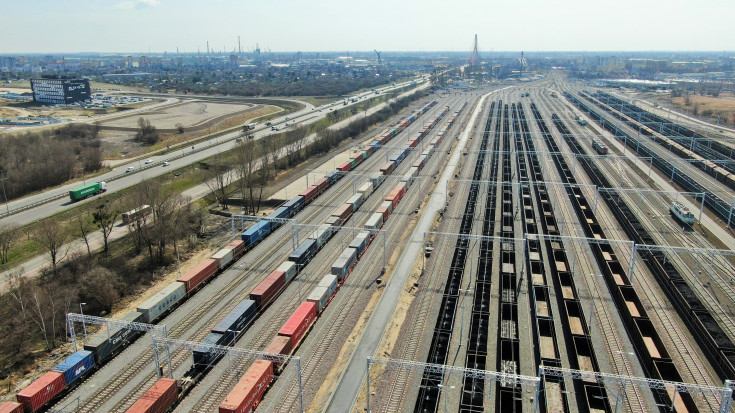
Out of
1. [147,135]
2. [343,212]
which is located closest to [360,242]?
[343,212]

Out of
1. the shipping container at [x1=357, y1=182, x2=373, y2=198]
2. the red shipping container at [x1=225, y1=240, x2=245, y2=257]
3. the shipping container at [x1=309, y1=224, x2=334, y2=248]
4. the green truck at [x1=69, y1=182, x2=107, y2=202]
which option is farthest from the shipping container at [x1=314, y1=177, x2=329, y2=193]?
the green truck at [x1=69, y1=182, x2=107, y2=202]

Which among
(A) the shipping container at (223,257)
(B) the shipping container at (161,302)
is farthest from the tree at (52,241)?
(A) the shipping container at (223,257)

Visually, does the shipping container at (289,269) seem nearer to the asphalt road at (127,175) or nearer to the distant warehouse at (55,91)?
the asphalt road at (127,175)

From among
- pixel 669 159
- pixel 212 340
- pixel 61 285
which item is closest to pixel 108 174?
pixel 61 285

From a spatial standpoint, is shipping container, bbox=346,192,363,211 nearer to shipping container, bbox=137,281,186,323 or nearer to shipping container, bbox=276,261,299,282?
shipping container, bbox=276,261,299,282

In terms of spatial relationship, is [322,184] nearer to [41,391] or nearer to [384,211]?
[384,211]

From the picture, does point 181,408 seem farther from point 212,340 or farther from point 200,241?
point 200,241

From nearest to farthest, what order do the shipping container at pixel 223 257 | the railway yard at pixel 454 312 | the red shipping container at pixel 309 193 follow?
the railway yard at pixel 454 312 < the shipping container at pixel 223 257 < the red shipping container at pixel 309 193

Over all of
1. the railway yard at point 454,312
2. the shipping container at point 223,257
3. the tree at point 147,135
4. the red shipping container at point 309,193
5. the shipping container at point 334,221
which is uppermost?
the tree at point 147,135
